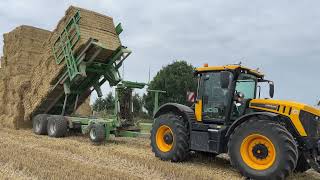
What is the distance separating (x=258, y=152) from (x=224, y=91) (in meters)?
1.58

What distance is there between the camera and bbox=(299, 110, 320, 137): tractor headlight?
24.7 ft

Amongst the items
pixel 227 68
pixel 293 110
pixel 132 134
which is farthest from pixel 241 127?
pixel 132 134

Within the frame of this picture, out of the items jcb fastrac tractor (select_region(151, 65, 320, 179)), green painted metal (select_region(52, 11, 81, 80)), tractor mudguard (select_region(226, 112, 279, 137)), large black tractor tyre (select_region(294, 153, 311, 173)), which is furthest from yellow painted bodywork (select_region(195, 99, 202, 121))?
green painted metal (select_region(52, 11, 81, 80))

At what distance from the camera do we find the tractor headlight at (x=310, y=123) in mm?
7535

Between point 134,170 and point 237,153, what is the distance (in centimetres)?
193

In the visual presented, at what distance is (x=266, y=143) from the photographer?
24.2 feet

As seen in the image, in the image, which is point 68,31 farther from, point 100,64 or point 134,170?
point 134,170

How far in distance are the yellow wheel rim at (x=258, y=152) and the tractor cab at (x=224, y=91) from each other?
32.7 inches

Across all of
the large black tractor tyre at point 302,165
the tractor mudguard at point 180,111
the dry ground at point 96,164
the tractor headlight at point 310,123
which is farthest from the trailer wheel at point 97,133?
the tractor headlight at point 310,123

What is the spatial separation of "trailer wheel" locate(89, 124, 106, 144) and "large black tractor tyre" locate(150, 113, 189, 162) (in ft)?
7.96

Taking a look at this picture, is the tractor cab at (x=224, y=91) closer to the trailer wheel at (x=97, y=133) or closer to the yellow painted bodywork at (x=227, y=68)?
the yellow painted bodywork at (x=227, y=68)

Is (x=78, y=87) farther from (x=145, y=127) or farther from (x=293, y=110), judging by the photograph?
(x=293, y=110)

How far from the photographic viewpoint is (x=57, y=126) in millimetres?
13117

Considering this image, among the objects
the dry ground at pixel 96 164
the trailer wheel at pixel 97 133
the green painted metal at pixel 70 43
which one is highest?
the green painted metal at pixel 70 43
